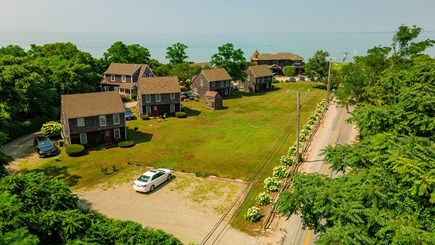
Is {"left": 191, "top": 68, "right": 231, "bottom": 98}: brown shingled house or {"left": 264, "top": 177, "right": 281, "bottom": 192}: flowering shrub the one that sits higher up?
{"left": 191, "top": 68, "right": 231, "bottom": 98}: brown shingled house

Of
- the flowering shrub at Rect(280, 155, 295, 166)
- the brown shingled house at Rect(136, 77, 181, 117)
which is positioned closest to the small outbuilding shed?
the brown shingled house at Rect(136, 77, 181, 117)

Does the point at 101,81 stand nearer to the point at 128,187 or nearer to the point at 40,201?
the point at 128,187

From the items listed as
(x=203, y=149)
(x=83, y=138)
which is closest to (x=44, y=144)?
(x=83, y=138)

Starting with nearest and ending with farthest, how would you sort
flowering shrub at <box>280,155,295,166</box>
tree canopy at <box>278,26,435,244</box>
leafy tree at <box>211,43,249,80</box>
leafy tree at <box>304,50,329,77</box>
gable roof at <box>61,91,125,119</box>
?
tree canopy at <box>278,26,435,244</box>
flowering shrub at <box>280,155,295,166</box>
gable roof at <box>61,91,125,119</box>
leafy tree at <box>211,43,249,80</box>
leafy tree at <box>304,50,329,77</box>

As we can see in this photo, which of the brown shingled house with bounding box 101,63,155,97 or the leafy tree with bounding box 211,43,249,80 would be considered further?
the leafy tree with bounding box 211,43,249,80

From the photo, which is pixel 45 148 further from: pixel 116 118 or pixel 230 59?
pixel 230 59

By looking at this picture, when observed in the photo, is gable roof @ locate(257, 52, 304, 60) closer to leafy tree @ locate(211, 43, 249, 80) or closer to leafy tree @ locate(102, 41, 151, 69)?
leafy tree @ locate(211, 43, 249, 80)

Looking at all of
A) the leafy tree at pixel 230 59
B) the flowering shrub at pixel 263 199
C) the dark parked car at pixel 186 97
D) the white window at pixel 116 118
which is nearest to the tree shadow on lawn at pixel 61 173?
the white window at pixel 116 118
